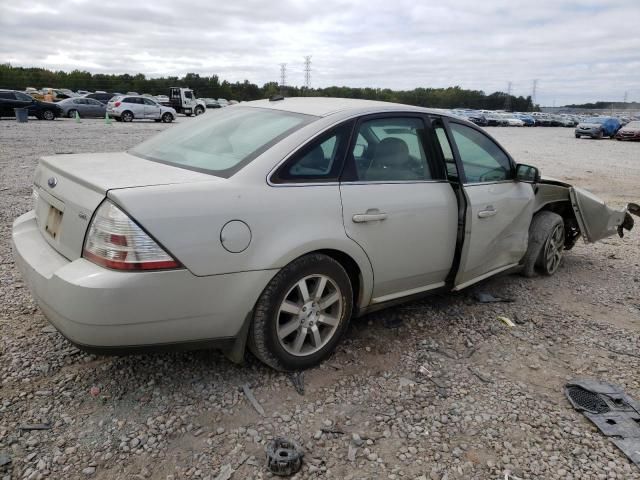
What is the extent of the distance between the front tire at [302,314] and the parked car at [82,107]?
3082cm

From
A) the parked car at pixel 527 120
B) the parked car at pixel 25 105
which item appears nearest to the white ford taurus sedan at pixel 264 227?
the parked car at pixel 25 105

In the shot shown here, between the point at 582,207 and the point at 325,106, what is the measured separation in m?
3.27

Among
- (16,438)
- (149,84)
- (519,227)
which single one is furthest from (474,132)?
(149,84)

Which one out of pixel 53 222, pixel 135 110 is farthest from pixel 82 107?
pixel 53 222

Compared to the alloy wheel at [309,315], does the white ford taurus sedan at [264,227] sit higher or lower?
higher

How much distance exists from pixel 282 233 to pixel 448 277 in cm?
164

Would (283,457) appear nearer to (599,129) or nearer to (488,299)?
(488,299)

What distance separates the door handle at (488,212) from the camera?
12.8 feet

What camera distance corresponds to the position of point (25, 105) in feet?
84.7

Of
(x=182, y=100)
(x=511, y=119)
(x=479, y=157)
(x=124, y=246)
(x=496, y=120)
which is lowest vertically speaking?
(x=496, y=120)

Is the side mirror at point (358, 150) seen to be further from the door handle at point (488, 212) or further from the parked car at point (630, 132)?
the parked car at point (630, 132)

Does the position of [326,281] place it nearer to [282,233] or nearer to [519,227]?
[282,233]

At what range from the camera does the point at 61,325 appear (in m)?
2.53

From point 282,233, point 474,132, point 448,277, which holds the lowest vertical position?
point 448,277
